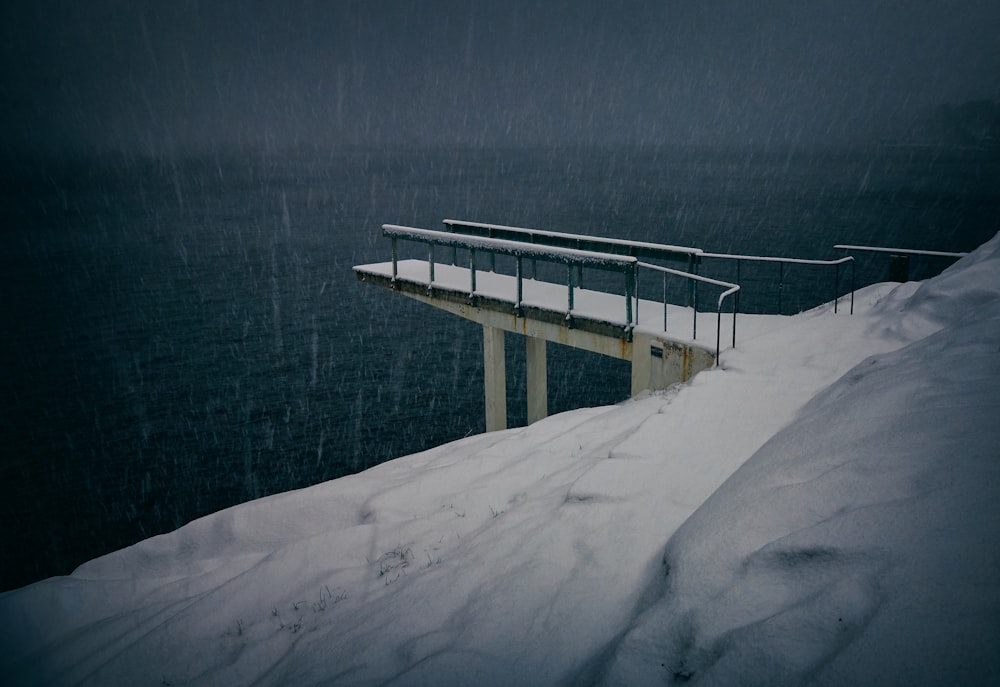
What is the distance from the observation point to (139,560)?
7727 mm

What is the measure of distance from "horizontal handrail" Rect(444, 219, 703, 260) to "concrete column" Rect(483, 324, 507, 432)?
6.54 feet

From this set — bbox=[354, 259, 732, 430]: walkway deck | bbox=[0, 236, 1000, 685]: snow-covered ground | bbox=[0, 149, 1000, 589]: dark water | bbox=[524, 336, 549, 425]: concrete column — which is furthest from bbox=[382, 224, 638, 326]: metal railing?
bbox=[0, 149, 1000, 589]: dark water

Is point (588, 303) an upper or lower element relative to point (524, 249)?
lower

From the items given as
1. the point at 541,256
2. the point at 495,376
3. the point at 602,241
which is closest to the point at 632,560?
the point at 541,256

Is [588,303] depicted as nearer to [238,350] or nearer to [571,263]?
[571,263]

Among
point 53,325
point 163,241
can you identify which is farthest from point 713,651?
point 163,241

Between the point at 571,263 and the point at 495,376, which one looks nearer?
the point at 571,263

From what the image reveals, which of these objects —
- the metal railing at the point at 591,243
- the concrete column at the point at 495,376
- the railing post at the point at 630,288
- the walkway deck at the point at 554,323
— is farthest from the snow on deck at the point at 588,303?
the concrete column at the point at 495,376

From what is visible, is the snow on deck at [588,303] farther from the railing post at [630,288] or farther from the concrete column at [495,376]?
the concrete column at [495,376]

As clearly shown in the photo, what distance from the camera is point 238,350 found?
31938 millimetres

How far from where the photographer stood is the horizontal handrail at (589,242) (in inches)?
484

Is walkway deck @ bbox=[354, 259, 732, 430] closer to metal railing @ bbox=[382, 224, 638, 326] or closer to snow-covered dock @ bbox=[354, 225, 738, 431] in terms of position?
snow-covered dock @ bbox=[354, 225, 738, 431]

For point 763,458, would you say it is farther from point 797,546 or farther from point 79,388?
point 79,388

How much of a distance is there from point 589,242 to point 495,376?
126 inches
